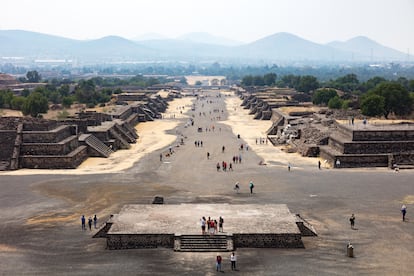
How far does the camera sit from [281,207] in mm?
28438

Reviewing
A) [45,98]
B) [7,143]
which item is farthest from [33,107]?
[7,143]

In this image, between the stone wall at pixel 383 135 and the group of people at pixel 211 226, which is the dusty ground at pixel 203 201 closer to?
the group of people at pixel 211 226

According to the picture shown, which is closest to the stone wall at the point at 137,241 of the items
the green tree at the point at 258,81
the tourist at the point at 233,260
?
the tourist at the point at 233,260

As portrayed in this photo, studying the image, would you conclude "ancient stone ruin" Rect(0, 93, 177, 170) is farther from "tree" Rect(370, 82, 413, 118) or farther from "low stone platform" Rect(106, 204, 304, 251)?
"tree" Rect(370, 82, 413, 118)

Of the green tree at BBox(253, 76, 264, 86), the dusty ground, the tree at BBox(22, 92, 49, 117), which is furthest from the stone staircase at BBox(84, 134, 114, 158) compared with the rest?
the green tree at BBox(253, 76, 264, 86)

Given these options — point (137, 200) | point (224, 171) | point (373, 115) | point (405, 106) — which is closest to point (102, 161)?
point (224, 171)

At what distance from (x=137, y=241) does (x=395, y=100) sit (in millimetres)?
49281

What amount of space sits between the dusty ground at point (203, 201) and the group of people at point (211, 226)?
57.2 inches

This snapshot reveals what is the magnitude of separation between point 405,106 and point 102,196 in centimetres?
4555

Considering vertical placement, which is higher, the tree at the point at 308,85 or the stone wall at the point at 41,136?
the tree at the point at 308,85

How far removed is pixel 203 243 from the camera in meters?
24.1

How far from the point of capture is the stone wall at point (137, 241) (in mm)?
24250

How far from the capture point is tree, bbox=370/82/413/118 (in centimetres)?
6500

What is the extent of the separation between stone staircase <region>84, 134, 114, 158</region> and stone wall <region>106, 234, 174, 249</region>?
2557 centimetres
